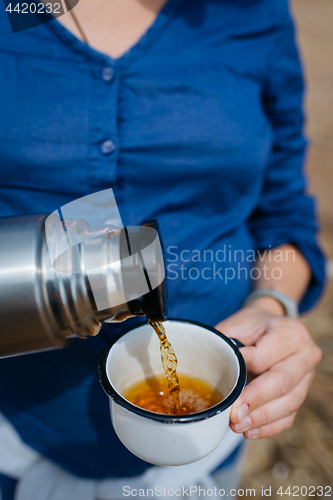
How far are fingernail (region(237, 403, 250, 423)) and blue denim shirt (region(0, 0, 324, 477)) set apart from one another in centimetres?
23

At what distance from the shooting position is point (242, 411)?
1.59ft

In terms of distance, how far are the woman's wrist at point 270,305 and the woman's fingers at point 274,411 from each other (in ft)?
0.49

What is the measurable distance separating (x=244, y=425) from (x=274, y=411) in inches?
2.6

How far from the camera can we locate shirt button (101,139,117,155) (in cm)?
55

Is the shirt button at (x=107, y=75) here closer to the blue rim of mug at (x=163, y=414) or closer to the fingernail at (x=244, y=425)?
the blue rim of mug at (x=163, y=414)

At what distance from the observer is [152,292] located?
38cm

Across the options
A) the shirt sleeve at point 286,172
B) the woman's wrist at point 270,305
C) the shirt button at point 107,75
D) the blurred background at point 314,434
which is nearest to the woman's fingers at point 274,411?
the woman's wrist at point 270,305

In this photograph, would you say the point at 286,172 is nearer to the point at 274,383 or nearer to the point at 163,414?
the point at 274,383

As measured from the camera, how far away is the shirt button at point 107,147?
0.55m

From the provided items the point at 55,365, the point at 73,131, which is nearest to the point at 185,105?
the point at 73,131

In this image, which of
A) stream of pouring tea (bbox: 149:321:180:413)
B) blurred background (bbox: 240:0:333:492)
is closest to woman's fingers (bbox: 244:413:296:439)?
stream of pouring tea (bbox: 149:321:180:413)

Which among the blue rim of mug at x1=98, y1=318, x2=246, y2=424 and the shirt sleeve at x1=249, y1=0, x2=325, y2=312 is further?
the shirt sleeve at x1=249, y1=0, x2=325, y2=312

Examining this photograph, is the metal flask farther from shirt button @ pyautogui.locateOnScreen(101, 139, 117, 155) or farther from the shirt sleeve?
the shirt sleeve

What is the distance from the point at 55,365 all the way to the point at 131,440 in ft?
0.69
